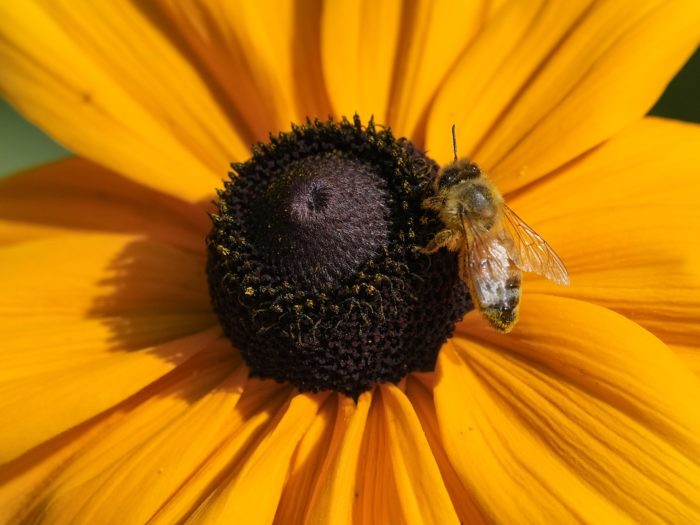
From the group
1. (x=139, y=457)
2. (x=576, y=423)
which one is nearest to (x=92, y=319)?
(x=139, y=457)

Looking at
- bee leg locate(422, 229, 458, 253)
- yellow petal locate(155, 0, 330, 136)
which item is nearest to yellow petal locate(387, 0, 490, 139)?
yellow petal locate(155, 0, 330, 136)

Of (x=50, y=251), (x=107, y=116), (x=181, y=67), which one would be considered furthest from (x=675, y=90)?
(x=50, y=251)

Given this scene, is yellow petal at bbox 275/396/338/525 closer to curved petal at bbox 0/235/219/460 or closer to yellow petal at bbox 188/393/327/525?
yellow petal at bbox 188/393/327/525

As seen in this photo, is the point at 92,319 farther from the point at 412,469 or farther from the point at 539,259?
the point at 539,259

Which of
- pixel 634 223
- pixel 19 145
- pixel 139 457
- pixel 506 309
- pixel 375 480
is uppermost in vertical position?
pixel 19 145

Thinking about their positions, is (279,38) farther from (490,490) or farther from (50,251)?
(490,490)

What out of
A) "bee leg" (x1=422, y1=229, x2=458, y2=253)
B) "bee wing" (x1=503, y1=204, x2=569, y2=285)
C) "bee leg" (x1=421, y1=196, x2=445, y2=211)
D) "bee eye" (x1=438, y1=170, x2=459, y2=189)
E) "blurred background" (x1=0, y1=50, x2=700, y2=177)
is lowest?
"bee wing" (x1=503, y1=204, x2=569, y2=285)
